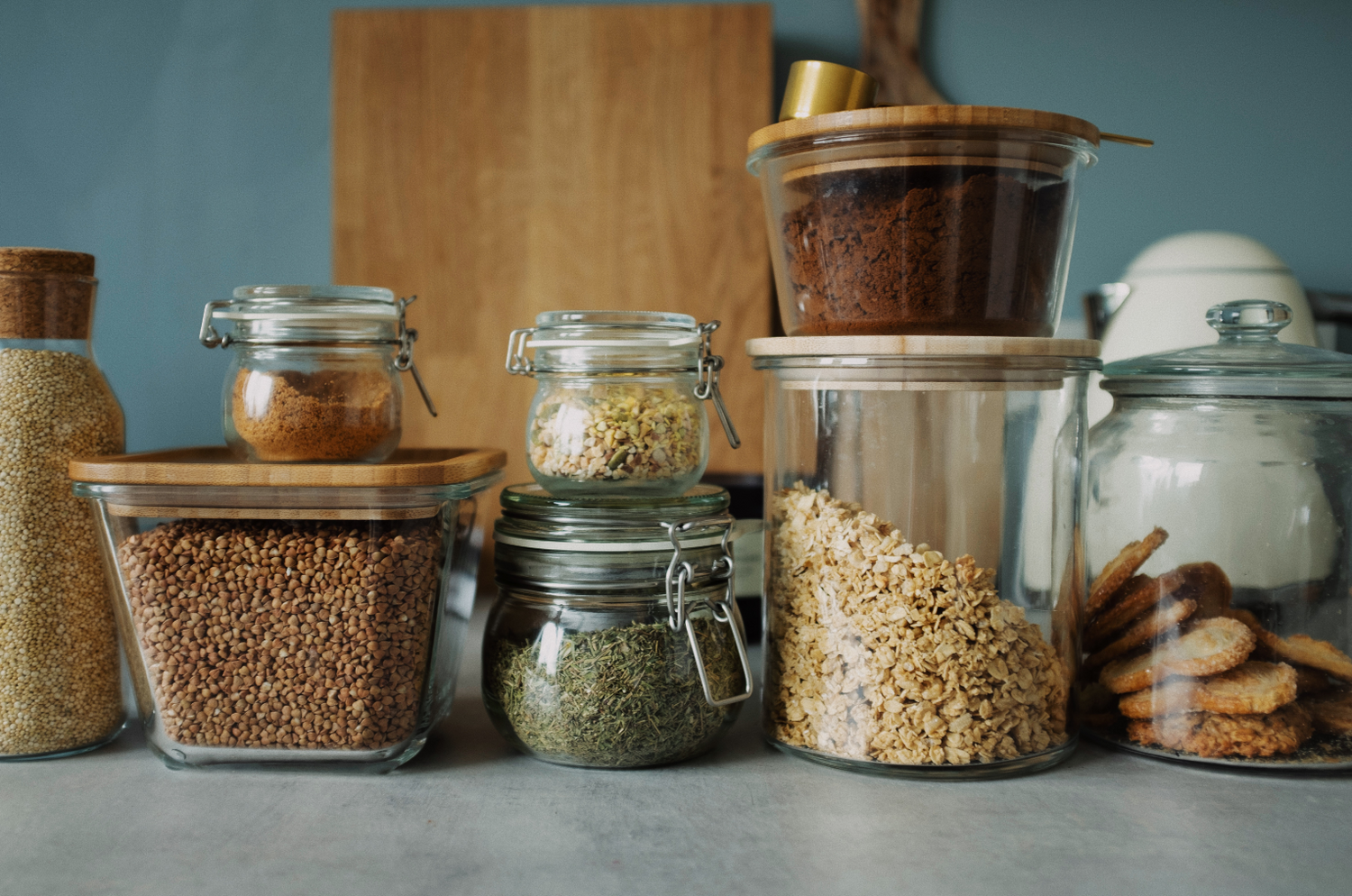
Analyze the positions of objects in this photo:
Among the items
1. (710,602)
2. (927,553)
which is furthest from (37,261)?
(927,553)

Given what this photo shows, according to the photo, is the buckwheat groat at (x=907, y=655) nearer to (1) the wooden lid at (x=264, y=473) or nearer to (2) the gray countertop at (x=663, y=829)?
(2) the gray countertop at (x=663, y=829)

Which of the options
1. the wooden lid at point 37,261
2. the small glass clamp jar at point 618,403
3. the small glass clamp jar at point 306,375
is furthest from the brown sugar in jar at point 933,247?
the wooden lid at point 37,261

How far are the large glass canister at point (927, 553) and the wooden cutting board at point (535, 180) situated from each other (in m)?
0.66

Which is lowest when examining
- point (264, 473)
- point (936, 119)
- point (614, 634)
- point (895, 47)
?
point (614, 634)

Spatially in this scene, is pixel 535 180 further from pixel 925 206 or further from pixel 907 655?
pixel 907 655

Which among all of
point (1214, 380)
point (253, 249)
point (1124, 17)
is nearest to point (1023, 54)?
point (1124, 17)

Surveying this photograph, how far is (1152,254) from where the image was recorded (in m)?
1.21

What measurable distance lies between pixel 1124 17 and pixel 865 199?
953mm

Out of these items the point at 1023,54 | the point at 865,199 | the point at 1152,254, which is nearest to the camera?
the point at 865,199

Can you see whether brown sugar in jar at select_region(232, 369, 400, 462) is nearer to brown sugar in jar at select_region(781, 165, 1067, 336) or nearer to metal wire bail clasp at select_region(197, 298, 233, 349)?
metal wire bail clasp at select_region(197, 298, 233, 349)

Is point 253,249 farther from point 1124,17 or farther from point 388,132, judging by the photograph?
point 1124,17

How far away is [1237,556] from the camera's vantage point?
2.39 ft

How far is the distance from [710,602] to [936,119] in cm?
35

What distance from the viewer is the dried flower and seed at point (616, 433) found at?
687 millimetres
